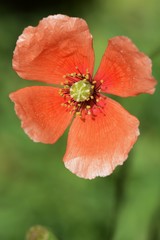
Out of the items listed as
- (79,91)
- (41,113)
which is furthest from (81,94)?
(41,113)

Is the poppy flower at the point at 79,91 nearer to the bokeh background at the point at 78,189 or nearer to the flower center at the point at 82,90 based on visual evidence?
the flower center at the point at 82,90

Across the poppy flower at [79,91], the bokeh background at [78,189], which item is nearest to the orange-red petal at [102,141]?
the poppy flower at [79,91]

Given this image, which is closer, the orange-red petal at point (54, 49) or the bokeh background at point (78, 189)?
the orange-red petal at point (54, 49)

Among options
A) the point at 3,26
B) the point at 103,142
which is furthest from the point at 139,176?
the point at 3,26

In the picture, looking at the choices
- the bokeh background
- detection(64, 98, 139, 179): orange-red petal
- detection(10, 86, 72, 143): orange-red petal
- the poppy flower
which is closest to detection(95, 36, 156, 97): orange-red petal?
the poppy flower

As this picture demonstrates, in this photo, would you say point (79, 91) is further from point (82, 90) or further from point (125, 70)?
point (125, 70)

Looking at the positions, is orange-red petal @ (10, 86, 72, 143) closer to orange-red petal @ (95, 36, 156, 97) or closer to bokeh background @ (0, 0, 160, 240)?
orange-red petal @ (95, 36, 156, 97)

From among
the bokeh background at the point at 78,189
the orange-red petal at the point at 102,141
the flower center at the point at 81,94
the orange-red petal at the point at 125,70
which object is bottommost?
the bokeh background at the point at 78,189
